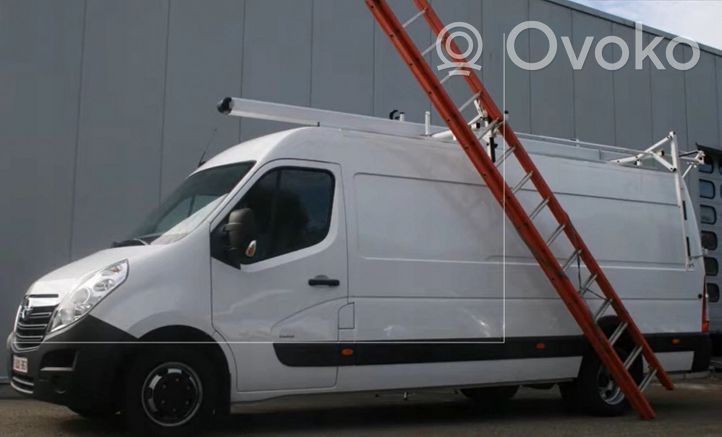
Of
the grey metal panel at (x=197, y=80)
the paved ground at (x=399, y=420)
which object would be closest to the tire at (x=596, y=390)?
the paved ground at (x=399, y=420)

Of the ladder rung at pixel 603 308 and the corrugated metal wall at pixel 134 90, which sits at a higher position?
the corrugated metal wall at pixel 134 90

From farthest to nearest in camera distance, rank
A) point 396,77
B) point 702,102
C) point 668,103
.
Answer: point 702,102
point 668,103
point 396,77

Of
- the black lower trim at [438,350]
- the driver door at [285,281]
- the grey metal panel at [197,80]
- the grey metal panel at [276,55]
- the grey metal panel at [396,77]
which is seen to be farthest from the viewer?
the grey metal panel at [396,77]

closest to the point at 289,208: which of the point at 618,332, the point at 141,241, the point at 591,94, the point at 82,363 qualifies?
the point at 141,241

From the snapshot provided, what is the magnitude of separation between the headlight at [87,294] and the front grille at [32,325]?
0.49 feet

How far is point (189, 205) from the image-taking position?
655 cm

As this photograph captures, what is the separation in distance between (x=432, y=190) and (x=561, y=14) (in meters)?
8.53

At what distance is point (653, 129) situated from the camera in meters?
15.4

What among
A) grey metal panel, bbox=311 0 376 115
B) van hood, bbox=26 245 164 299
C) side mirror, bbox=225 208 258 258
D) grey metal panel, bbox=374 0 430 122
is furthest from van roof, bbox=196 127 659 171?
grey metal panel, bbox=374 0 430 122

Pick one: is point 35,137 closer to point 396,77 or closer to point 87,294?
point 87,294

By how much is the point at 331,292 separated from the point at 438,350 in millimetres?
1136

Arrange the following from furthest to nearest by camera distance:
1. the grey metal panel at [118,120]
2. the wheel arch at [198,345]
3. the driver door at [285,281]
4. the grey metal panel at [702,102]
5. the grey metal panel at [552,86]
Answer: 1. the grey metal panel at [702,102]
2. the grey metal panel at [552,86]
3. the grey metal panel at [118,120]
4. the driver door at [285,281]
5. the wheel arch at [198,345]

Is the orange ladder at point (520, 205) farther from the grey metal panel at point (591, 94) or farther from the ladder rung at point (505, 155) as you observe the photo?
the grey metal panel at point (591, 94)

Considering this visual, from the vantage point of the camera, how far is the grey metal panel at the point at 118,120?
397 inches
